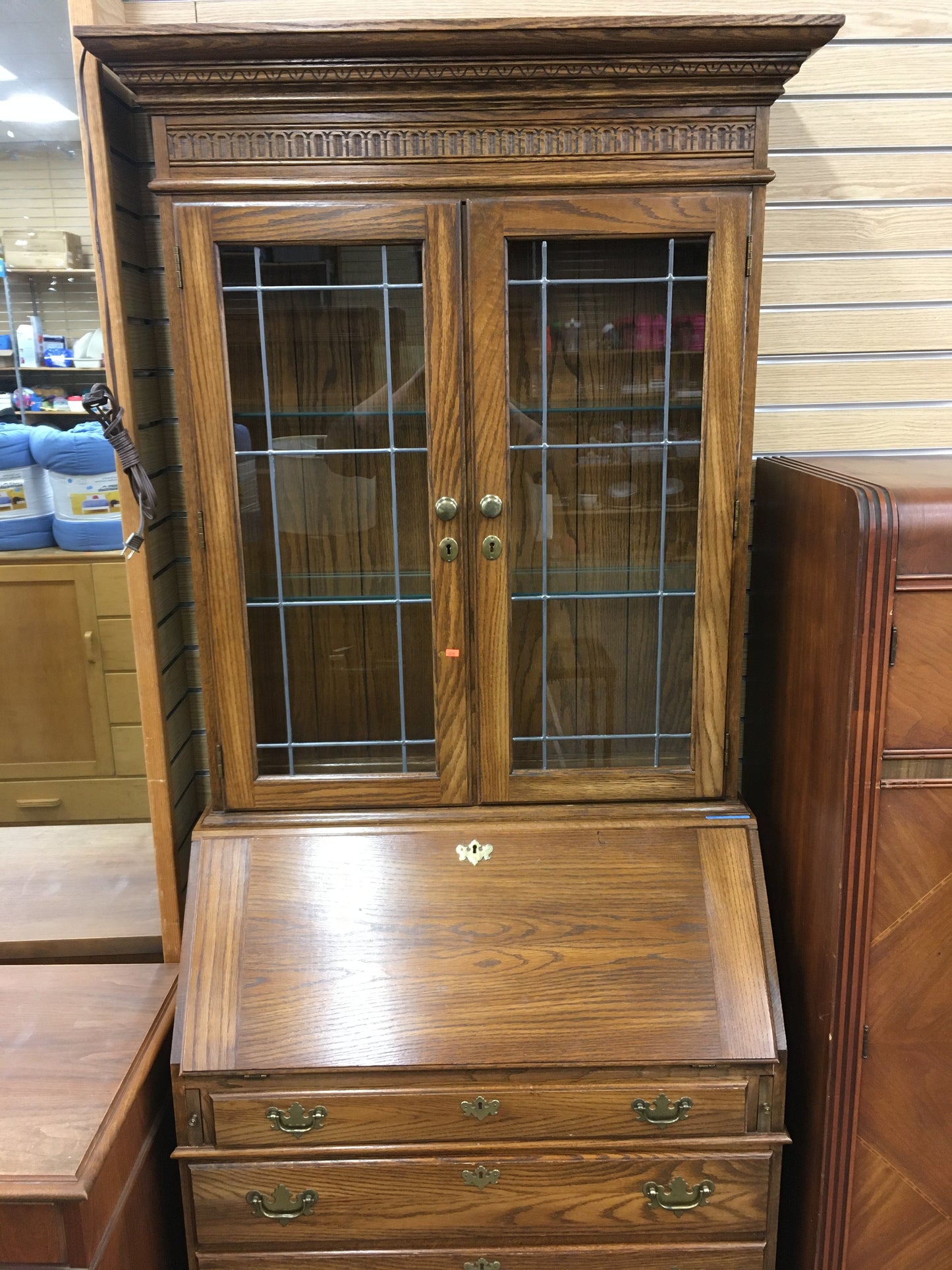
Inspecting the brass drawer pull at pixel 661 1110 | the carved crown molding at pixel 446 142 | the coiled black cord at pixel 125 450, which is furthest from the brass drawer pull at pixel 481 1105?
the carved crown molding at pixel 446 142

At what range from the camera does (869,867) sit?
1381 millimetres

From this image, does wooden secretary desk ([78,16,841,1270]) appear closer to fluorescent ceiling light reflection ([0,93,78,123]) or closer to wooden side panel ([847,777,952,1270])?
wooden side panel ([847,777,952,1270])

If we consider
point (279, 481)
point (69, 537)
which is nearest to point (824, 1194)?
point (279, 481)

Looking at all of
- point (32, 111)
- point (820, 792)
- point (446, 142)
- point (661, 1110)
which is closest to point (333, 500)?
point (446, 142)

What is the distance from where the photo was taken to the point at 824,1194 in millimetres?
1456

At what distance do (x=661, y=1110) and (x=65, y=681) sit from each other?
2.16 meters

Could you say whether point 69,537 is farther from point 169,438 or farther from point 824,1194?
point 824,1194

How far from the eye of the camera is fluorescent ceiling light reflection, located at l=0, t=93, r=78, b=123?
255 centimetres

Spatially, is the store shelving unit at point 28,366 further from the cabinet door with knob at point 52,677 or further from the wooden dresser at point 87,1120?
the wooden dresser at point 87,1120

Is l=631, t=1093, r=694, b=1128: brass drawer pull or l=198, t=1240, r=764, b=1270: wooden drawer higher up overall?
l=631, t=1093, r=694, b=1128: brass drawer pull

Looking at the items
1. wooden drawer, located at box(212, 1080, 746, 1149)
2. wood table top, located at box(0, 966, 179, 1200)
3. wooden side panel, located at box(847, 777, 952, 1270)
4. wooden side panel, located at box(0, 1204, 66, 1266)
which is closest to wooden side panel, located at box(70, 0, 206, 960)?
wood table top, located at box(0, 966, 179, 1200)

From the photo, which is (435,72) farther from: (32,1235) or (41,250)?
(41,250)

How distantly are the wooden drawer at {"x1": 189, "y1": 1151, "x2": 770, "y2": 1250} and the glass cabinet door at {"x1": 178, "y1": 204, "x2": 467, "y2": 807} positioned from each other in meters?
0.60

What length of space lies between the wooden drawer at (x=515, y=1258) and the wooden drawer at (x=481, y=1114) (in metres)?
0.20
